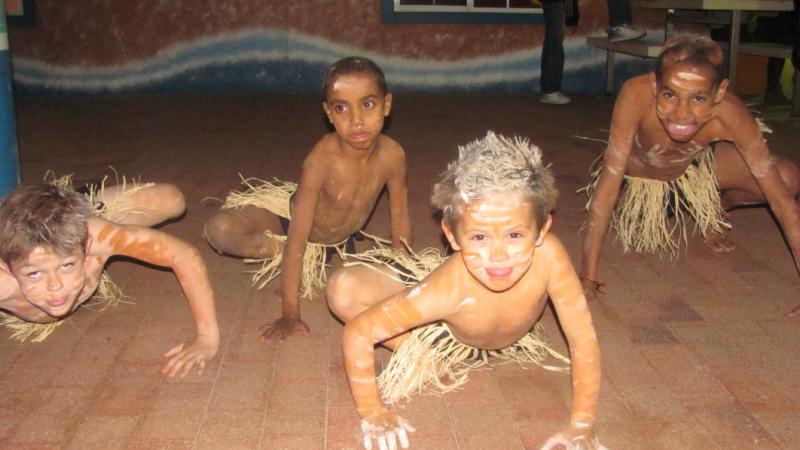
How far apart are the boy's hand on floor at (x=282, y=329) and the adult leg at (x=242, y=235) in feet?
1.73

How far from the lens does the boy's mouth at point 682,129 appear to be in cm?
297

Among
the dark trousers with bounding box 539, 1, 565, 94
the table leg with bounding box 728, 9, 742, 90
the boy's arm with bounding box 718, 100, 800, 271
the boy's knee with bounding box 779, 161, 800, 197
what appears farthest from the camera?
the dark trousers with bounding box 539, 1, 565, 94

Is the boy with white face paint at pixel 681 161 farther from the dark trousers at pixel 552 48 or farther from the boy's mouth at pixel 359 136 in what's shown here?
the dark trousers at pixel 552 48

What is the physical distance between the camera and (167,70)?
7.92 meters

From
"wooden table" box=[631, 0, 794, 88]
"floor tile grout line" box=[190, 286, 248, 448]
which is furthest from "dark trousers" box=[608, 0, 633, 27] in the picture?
"floor tile grout line" box=[190, 286, 248, 448]

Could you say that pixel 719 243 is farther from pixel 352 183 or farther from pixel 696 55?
pixel 352 183

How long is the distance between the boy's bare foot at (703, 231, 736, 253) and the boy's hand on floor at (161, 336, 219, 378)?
221 cm

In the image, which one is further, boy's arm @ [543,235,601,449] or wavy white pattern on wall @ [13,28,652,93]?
wavy white pattern on wall @ [13,28,652,93]

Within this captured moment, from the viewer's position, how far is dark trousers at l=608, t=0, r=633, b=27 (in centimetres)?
672

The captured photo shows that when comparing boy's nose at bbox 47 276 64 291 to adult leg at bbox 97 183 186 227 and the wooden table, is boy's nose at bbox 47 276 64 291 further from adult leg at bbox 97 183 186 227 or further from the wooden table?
the wooden table

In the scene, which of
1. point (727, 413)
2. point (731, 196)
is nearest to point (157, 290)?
point (727, 413)

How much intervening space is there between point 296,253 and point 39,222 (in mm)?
821

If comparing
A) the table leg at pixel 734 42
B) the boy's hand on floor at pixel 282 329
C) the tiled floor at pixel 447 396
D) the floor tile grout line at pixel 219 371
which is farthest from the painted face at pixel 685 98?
the table leg at pixel 734 42

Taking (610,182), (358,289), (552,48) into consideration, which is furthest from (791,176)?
(552,48)
